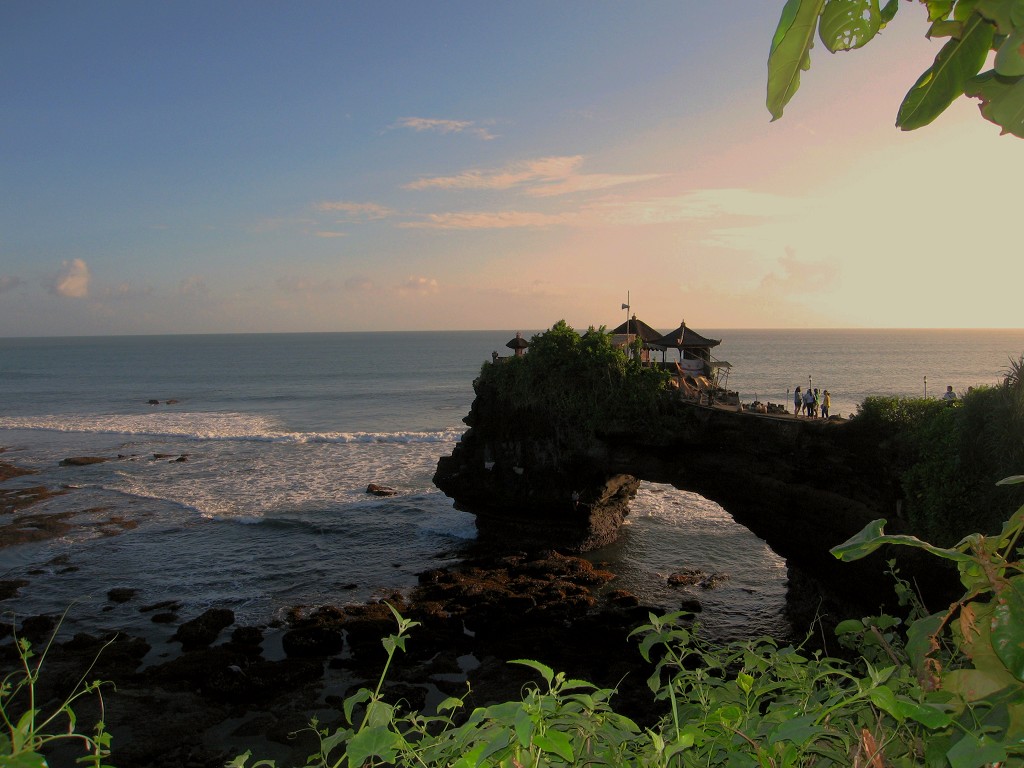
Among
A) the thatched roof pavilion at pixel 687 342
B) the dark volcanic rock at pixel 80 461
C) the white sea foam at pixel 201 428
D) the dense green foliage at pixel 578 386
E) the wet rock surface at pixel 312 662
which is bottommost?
the wet rock surface at pixel 312 662

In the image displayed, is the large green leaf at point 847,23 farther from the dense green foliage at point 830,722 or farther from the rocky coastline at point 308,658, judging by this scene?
the rocky coastline at point 308,658

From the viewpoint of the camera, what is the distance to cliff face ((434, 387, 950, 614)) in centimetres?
1425

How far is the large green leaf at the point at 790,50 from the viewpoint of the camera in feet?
4.04

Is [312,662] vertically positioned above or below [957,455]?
A: below

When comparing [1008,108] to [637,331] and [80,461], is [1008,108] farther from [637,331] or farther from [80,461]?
[80,461]

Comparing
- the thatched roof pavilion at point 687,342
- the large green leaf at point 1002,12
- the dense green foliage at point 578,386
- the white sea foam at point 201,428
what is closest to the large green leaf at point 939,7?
the large green leaf at point 1002,12

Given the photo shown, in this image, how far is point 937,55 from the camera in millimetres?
1371

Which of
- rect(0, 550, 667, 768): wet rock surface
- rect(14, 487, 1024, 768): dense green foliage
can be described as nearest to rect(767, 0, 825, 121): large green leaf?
rect(14, 487, 1024, 768): dense green foliage

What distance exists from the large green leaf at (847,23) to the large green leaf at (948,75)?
6.3 inches

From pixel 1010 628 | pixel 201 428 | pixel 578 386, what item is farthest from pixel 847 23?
pixel 201 428

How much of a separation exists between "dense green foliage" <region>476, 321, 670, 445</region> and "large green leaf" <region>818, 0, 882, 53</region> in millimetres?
17678

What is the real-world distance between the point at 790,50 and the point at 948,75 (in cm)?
38

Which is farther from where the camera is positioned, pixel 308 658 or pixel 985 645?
pixel 308 658

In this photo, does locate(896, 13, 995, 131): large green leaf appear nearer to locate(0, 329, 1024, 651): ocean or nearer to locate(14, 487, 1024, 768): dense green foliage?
locate(14, 487, 1024, 768): dense green foliage
